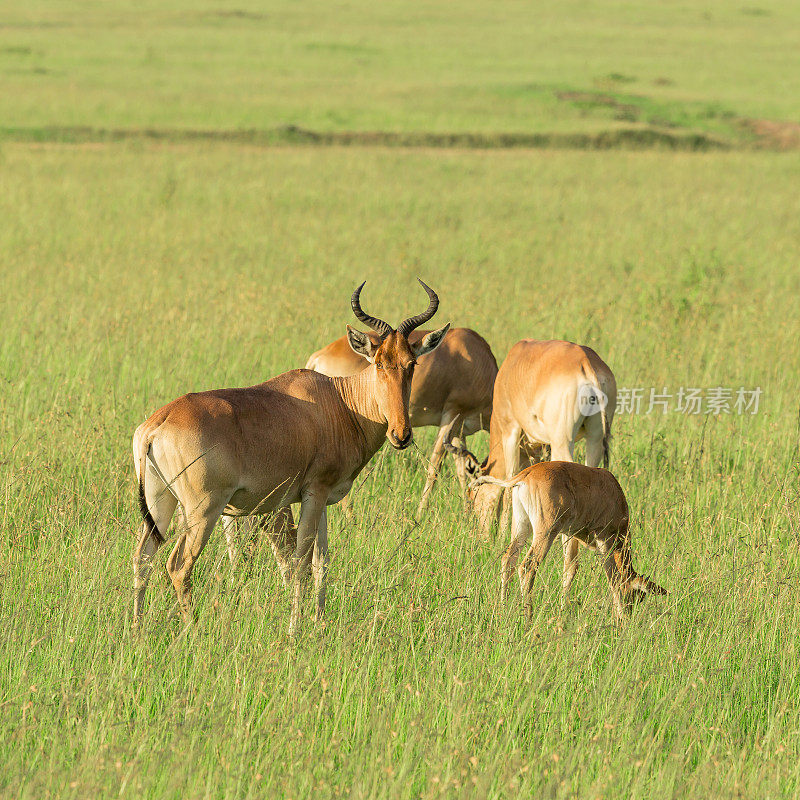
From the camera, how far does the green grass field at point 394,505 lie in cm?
378

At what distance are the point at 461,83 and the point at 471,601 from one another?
50.2 metres

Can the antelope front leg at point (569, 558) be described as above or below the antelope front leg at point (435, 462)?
above

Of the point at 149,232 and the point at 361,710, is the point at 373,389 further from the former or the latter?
the point at 149,232

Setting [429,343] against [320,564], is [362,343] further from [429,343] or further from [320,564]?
[320,564]

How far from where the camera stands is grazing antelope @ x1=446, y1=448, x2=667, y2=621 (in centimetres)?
517

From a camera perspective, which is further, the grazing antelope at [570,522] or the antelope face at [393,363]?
the antelope face at [393,363]

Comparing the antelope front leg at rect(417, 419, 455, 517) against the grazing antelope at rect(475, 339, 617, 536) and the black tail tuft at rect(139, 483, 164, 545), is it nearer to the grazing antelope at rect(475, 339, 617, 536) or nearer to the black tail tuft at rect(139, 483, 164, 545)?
the grazing antelope at rect(475, 339, 617, 536)

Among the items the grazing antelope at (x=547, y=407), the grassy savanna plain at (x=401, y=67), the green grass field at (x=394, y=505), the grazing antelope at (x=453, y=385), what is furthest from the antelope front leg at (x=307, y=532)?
the grassy savanna plain at (x=401, y=67)

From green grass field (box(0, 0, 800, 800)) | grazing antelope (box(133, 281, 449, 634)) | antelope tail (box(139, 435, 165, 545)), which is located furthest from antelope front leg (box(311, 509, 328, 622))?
antelope tail (box(139, 435, 165, 545))

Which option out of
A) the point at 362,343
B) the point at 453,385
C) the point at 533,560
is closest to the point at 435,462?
the point at 453,385

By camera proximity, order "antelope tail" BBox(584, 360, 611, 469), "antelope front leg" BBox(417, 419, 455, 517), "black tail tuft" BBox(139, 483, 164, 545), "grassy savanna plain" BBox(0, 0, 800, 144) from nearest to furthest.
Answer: "black tail tuft" BBox(139, 483, 164, 545), "antelope front leg" BBox(417, 419, 455, 517), "antelope tail" BBox(584, 360, 611, 469), "grassy savanna plain" BBox(0, 0, 800, 144)

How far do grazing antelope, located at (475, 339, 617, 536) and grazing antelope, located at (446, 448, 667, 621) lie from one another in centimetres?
88

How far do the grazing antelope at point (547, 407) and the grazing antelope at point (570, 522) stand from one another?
2.88ft

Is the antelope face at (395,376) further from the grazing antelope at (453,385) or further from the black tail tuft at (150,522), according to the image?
the grazing antelope at (453,385)
